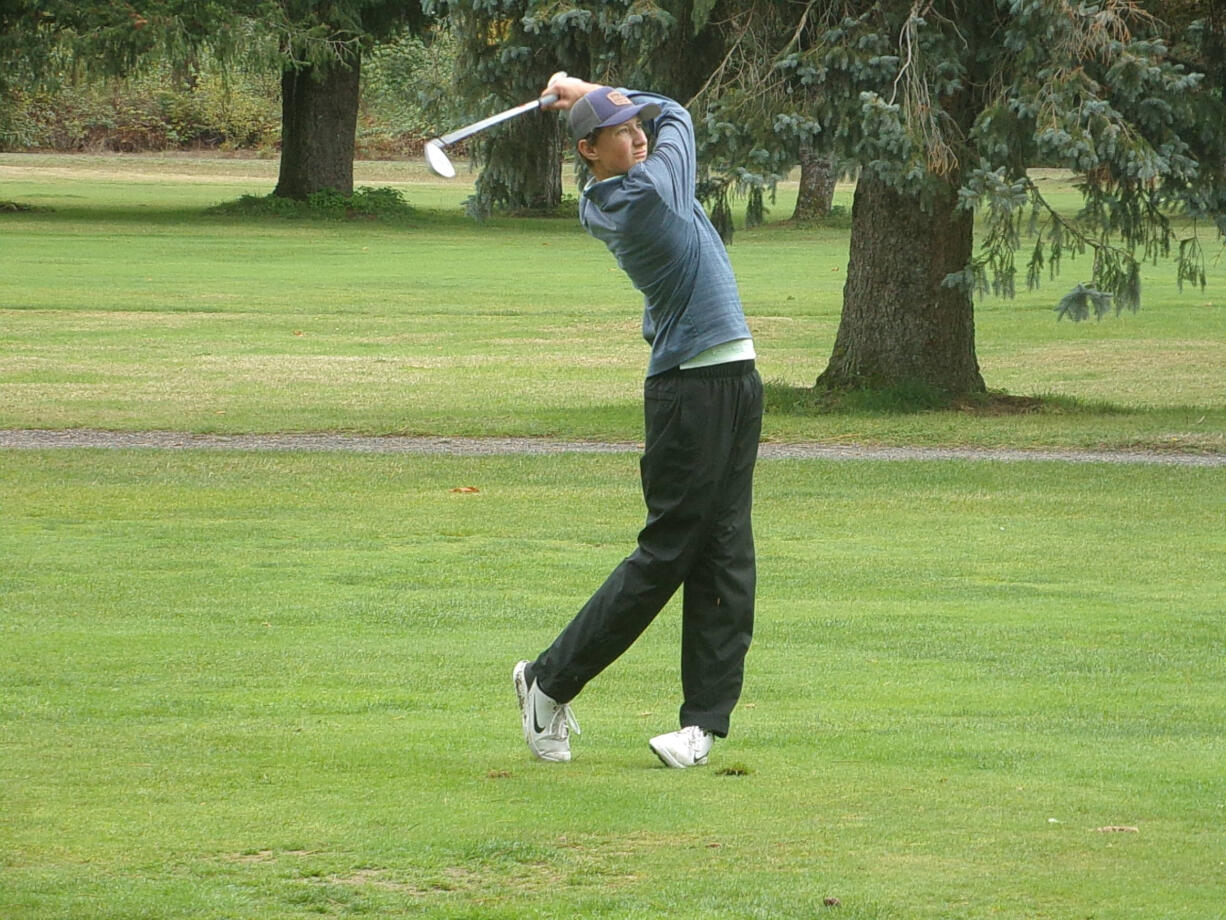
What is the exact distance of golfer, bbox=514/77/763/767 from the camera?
5707mm

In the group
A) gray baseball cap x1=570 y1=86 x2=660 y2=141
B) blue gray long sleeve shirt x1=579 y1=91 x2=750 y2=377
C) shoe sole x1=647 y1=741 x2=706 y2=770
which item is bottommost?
shoe sole x1=647 y1=741 x2=706 y2=770

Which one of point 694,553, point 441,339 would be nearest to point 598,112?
point 694,553

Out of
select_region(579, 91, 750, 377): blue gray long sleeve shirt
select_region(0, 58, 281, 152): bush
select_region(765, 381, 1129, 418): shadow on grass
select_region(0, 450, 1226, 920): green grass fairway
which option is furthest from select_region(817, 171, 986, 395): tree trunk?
select_region(0, 58, 281, 152): bush

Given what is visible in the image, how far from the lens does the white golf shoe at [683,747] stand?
232 inches

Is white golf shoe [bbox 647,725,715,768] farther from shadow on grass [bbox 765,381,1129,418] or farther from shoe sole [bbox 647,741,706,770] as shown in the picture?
shadow on grass [bbox 765,381,1129,418]

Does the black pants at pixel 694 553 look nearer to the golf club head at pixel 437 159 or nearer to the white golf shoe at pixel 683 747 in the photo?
the white golf shoe at pixel 683 747

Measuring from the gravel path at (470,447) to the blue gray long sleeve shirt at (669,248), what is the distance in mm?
9978

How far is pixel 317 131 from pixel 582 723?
152 ft

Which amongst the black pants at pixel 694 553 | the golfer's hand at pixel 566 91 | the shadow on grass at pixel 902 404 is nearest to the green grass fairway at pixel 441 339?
the shadow on grass at pixel 902 404

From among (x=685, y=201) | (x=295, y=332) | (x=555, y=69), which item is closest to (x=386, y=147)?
(x=295, y=332)

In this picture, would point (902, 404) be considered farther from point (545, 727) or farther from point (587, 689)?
point (545, 727)

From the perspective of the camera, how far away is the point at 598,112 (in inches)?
223

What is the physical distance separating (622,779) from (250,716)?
1532mm

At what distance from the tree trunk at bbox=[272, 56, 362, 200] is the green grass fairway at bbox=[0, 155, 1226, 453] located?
346 cm
